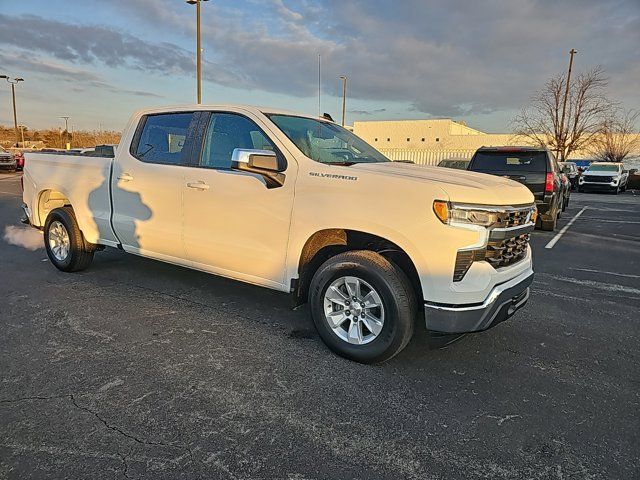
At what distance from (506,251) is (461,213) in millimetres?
580

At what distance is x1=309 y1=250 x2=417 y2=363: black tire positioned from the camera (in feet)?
10.8

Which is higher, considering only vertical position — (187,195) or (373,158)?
(373,158)

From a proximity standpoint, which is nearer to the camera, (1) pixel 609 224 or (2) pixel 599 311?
(2) pixel 599 311

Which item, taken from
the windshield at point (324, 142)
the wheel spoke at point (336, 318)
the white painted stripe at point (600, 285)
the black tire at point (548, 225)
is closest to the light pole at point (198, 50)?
the black tire at point (548, 225)

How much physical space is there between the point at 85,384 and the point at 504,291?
2.97 metres

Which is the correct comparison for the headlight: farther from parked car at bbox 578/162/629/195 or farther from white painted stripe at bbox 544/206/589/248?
parked car at bbox 578/162/629/195

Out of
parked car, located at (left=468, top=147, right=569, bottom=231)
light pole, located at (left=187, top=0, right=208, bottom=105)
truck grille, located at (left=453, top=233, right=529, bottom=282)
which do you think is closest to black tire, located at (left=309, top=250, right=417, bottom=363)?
truck grille, located at (left=453, top=233, right=529, bottom=282)

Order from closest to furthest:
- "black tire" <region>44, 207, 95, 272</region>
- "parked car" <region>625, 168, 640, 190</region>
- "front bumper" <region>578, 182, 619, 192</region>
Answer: "black tire" <region>44, 207, 95, 272</region>, "front bumper" <region>578, 182, 619, 192</region>, "parked car" <region>625, 168, 640, 190</region>

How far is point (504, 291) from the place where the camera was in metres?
3.30

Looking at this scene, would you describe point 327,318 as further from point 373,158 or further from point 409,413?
point 373,158

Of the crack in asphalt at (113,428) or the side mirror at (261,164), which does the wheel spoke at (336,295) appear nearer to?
the side mirror at (261,164)

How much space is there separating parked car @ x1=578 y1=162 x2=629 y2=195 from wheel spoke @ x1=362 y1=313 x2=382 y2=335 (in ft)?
85.4

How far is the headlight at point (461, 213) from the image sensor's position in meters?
3.12

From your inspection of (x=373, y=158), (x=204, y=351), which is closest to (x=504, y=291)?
(x=373, y=158)
